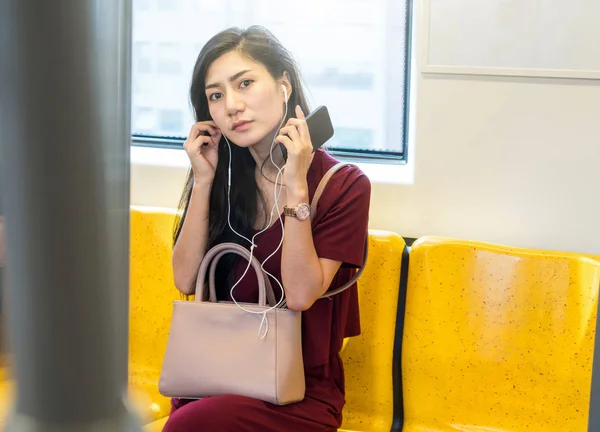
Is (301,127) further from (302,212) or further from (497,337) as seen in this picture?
(497,337)

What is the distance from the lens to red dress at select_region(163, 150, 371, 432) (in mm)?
1660

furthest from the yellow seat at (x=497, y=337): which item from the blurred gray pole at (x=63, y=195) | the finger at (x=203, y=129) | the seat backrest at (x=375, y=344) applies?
the blurred gray pole at (x=63, y=195)

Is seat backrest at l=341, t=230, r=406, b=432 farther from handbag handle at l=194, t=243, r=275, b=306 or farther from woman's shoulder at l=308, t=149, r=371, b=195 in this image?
handbag handle at l=194, t=243, r=275, b=306

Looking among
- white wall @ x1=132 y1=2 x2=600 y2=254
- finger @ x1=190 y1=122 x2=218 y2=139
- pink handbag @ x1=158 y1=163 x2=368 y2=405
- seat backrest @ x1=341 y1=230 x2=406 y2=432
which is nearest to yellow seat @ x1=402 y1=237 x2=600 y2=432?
seat backrest @ x1=341 y1=230 x2=406 y2=432

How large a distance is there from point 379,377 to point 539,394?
1.46 feet

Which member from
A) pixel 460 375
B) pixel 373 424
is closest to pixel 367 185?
pixel 460 375

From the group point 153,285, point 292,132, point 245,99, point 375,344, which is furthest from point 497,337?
point 153,285

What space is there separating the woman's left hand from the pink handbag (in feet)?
0.36

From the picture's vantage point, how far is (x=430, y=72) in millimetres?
2225

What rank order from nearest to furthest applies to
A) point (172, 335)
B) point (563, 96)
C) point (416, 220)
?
point (172, 335) < point (563, 96) < point (416, 220)

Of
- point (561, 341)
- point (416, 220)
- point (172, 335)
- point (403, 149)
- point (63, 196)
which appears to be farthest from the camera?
point (403, 149)

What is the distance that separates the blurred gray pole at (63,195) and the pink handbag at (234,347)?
1.50m

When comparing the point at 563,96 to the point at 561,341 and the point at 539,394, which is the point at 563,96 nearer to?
the point at 561,341

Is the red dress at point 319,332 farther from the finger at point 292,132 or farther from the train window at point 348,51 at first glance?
the train window at point 348,51
